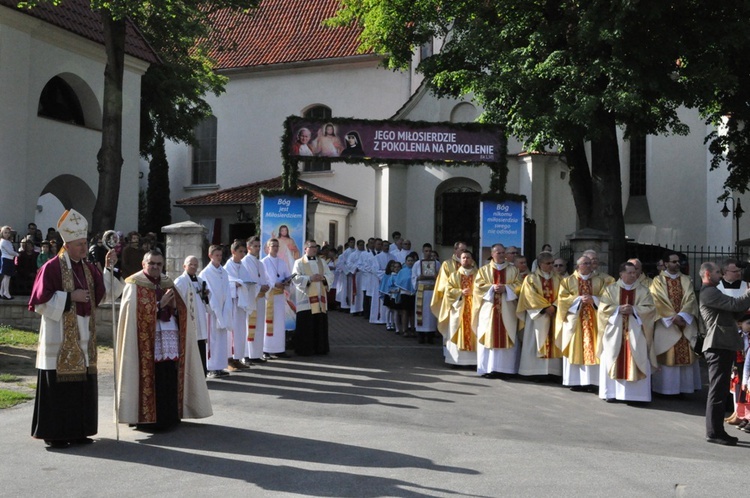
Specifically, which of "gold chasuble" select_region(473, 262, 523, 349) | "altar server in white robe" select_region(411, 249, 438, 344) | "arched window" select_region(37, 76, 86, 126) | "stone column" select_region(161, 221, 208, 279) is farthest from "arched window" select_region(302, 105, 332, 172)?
"gold chasuble" select_region(473, 262, 523, 349)

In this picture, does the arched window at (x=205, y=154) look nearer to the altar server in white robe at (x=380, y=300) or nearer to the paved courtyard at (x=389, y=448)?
the altar server in white robe at (x=380, y=300)

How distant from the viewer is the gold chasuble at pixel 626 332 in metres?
12.2

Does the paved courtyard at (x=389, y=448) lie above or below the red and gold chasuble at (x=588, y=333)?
below

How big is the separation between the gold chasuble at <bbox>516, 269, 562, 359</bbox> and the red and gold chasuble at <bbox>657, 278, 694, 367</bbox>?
1.65 m

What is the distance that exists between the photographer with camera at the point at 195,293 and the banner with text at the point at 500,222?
6621 millimetres

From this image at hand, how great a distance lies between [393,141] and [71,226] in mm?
9020

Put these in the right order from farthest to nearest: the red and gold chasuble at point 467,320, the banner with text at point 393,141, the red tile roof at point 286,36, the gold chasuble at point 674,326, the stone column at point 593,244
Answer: the red tile roof at point 286,36 → the banner with text at point 393,141 → the stone column at point 593,244 → the red and gold chasuble at point 467,320 → the gold chasuble at point 674,326

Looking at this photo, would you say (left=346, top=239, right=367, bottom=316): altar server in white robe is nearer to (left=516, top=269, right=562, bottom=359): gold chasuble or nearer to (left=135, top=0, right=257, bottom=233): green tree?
(left=135, top=0, right=257, bottom=233): green tree

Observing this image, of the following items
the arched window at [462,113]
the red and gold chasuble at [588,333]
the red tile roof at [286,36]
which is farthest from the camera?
the red tile roof at [286,36]

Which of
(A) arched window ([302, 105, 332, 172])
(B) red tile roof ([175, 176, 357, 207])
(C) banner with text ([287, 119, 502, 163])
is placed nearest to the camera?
(C) banner with text ([287, 119, 502, 163])

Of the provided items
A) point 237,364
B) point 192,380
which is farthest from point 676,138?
point 192,380

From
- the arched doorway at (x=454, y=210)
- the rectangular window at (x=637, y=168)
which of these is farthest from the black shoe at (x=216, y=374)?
the rectangular window at (x=637, y=168)

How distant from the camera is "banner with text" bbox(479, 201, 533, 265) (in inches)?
679

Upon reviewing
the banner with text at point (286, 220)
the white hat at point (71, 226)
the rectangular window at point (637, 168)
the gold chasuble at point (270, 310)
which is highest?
the rectangular window at point (637, 168)
